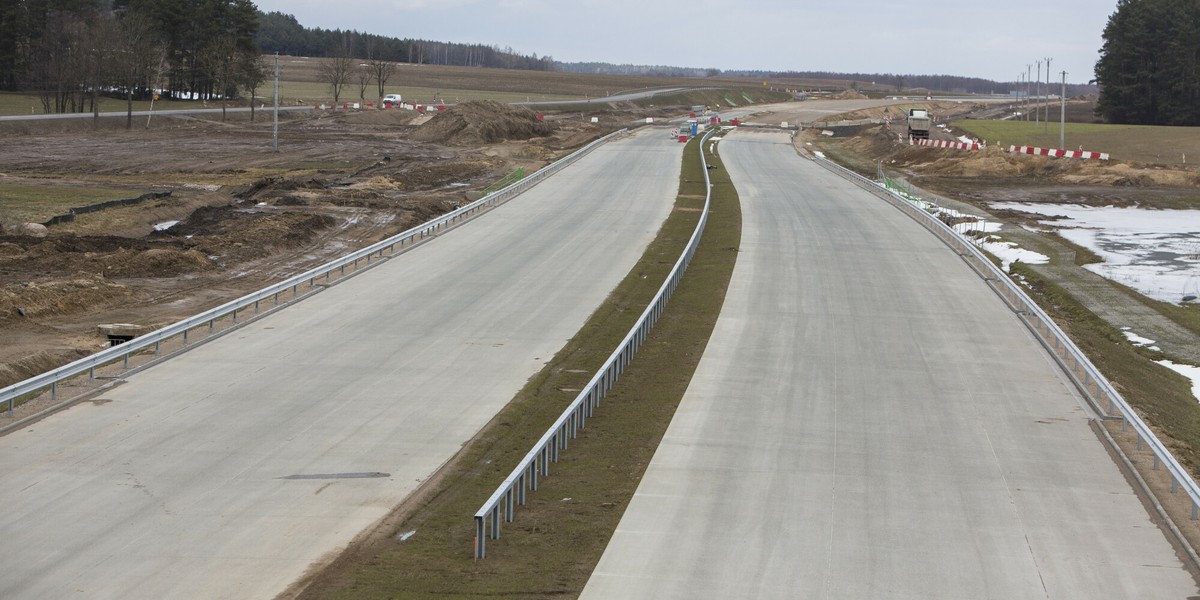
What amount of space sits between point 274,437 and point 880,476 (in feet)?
33.6

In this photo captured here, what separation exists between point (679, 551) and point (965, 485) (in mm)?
5495

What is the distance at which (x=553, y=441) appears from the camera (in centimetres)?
1992

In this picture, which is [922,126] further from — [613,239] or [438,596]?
[438,596]

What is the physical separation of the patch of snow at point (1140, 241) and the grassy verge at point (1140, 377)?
5.59 metres

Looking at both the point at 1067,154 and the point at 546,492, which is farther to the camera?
the point at 1067,154

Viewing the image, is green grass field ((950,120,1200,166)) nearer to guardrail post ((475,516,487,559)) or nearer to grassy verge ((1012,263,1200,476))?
grassy verge ((1012,263,1200,476))

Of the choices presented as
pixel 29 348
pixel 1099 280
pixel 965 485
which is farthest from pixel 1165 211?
pixel 29 348

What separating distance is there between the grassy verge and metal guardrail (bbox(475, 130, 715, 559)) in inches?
415

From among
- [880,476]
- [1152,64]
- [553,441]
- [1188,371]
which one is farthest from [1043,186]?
[1152,64]

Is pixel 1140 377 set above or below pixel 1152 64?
below

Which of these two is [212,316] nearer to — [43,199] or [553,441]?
[553,441]

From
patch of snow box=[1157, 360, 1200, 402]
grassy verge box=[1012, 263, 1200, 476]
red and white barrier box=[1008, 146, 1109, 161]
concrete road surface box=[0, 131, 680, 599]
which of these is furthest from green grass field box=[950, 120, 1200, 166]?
concrete road surface box=[0, 131, 680, 599]

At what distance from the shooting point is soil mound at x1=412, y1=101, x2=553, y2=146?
317ft

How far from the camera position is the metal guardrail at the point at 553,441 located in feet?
52.6
